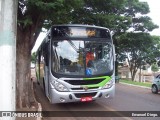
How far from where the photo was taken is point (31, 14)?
9.94m

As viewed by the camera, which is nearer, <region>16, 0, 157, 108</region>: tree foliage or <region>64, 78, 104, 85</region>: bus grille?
<region>16, 0, 157, 108</region>: tree foliage

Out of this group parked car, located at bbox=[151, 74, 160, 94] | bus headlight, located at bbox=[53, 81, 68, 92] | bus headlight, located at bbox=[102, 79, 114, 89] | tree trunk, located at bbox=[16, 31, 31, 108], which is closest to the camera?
bus headlight, located at bbox=[53, 81, 68, 92]

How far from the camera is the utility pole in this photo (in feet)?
17.3

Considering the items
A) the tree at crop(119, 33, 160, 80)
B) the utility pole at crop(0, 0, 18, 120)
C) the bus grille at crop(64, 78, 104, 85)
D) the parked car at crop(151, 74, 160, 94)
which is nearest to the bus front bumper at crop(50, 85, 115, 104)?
the bus grille at crop(64, 78, 104, 85)

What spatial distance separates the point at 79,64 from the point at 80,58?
0.24 m

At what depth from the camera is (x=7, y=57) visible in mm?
5340

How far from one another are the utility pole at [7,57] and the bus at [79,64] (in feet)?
14.2

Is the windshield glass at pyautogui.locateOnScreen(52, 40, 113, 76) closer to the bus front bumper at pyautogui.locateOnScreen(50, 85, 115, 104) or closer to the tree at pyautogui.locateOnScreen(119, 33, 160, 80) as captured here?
the bus front bumper at pyautogui.locateOnScreen(50, 85, 115, 104)

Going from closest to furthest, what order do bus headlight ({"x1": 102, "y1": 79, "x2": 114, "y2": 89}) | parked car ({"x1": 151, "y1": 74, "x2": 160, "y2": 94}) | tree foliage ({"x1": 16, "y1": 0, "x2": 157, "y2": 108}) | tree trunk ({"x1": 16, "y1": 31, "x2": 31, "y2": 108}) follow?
tree foliage ({"x1": 16, "y1": 0, "x2": 157, "y2": 108})
bus headlight ({"x1": 102, "y1": 79, "x2": 114, "y2": 89})
tree trunk ({"x1": 16, "y1": 31, "x2": 31, "y2": 108})
parked car ({"x1": 151, "y1": 74, "x2": 160, "y2": 94})

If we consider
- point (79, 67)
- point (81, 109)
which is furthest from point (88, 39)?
point (81, 109)

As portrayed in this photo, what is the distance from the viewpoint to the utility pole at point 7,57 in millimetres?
5277

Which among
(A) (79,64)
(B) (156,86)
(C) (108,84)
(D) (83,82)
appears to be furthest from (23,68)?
(B) (156,86)

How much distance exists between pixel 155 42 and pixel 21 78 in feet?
79.8

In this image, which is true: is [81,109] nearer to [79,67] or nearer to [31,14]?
[79,67]
